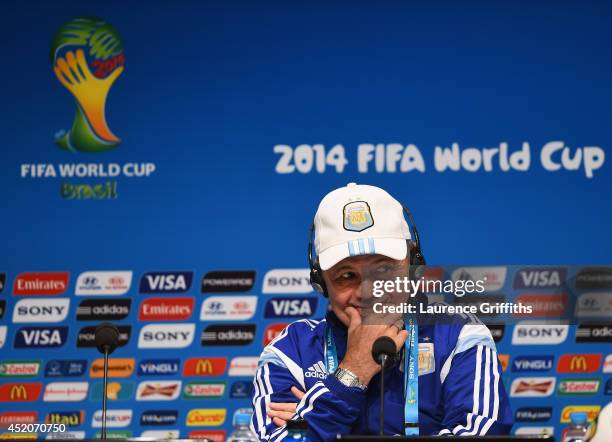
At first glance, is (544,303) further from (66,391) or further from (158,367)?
(66,391)

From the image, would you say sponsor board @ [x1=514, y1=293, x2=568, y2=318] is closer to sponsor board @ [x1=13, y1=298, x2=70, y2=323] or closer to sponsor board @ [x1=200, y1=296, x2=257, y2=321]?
sponsor board @ [x1=200, y1=296, x2=257, y2=321]

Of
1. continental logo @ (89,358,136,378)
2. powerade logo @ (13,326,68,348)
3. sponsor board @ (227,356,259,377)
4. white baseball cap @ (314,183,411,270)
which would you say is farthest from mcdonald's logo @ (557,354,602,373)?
white baseball cap @ (314,183,411,270)

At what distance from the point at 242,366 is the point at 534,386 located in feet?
4.69

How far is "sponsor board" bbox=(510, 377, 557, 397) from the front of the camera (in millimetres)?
5191

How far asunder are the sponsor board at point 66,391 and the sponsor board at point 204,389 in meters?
0.50

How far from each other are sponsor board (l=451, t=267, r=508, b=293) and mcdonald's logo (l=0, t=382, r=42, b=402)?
10.9ft

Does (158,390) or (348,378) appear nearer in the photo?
(348,378)

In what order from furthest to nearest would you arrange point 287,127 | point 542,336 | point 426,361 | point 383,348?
point 287,127, point 542,336, point 426,361, point 383,348

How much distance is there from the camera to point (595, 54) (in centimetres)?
529

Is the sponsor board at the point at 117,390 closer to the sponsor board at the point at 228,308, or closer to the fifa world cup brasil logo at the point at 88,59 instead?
the sponsor board at the point at 228,308

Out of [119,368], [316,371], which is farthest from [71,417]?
[316,371]

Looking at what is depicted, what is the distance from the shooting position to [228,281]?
522 centimetres

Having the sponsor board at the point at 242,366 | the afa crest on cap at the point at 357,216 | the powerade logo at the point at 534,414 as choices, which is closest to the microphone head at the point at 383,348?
the afa crest on cap at the point at 357,216

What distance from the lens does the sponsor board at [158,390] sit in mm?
5238
